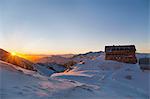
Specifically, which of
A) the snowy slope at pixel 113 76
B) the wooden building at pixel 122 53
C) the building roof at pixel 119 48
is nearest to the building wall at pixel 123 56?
the wooden building at pixel 122 53

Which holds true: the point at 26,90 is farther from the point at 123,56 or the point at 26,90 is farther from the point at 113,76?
the point at 123,56

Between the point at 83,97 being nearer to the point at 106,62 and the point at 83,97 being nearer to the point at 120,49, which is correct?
the point at 106,62

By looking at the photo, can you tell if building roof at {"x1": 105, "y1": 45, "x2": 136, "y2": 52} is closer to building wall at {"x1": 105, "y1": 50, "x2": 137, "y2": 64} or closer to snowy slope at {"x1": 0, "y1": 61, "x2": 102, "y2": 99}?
building wall at {"x1": 105, "y1": 50, "x2": 137, "y2": 64}

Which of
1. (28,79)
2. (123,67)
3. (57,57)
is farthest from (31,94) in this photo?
(57,57)

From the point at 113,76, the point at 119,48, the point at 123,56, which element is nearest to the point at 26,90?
the point at 113,76

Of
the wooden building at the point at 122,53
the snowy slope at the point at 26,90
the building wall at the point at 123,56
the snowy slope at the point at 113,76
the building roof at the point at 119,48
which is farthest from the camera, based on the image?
the building roof at the point at 119,48

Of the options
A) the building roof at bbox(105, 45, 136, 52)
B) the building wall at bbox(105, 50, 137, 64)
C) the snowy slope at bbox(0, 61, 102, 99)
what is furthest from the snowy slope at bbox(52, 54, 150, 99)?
the snowy slope at bbox(0, 61, 102, 99)

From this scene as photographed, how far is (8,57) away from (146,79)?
3527 cm

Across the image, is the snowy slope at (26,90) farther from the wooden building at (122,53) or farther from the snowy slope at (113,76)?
the wooden building at (122,53)

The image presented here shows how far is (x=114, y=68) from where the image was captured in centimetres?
3061

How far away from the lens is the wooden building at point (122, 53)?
A: 34.9 meters

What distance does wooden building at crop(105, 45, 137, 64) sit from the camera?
34859 mm

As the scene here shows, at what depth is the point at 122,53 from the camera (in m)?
36.0

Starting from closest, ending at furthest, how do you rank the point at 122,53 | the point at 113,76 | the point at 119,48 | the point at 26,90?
the point at 26,90
the point at 113,76
the point at 122,53
the point at 119,48
